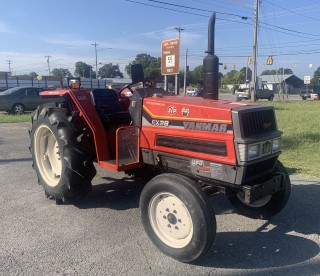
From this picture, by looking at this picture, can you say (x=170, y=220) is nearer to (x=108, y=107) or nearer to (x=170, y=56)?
(x=108, y=107)

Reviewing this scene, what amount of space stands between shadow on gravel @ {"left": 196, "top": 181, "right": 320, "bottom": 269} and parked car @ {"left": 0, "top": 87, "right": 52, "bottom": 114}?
48.2ft

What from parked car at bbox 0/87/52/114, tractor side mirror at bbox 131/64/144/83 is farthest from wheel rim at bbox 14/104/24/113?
tractor side mirror at bbox 131/64/144/83

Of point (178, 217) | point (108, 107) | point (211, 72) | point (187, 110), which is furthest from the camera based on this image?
point (108, 107)

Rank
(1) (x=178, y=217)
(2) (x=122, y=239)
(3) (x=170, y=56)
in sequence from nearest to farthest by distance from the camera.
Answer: (1) (x=178, y=217) → (2) (x=122, y=239) → (3) (x=170, y=56)

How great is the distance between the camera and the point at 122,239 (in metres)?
3.72

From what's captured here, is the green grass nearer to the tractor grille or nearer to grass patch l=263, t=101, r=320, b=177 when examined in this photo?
grass patch l=263, t=101, r=320, b=177

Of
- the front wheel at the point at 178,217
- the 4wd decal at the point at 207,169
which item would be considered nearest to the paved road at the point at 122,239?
the front wheel at the point at 178,217

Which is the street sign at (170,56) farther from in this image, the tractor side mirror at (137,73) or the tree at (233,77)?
the tree at (233,77)

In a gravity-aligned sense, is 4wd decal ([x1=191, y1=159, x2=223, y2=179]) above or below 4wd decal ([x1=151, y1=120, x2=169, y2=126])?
below

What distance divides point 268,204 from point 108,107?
250 cm

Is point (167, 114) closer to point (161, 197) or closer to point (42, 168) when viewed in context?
point (161, 197)

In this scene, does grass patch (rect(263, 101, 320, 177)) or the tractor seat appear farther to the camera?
grass patch (rect(263, 101, 320, 177))

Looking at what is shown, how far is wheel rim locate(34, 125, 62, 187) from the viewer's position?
5.02 meters

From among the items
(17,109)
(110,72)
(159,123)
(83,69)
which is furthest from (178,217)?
(110,72)
